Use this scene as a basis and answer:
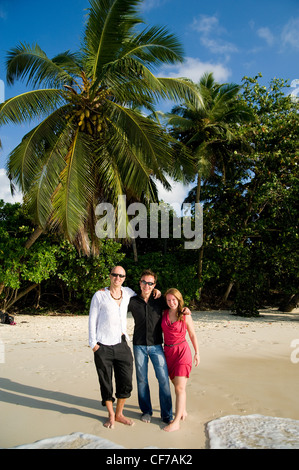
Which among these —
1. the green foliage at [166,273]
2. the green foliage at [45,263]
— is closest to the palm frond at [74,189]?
the green foliage at [45,263]

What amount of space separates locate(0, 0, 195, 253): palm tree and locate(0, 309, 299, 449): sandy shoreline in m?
3.42

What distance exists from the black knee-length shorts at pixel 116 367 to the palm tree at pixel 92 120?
570 centimetres

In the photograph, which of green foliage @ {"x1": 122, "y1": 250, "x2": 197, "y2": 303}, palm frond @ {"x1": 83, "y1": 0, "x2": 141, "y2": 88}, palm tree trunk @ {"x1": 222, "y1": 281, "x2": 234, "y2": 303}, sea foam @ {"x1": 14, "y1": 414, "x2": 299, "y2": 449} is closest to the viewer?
sea foam @ {"x1": 14, "y1": 414, "x2": 299, "y2": 449}

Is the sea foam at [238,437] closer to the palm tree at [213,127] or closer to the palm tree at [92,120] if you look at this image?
the palm tree at [92,120]

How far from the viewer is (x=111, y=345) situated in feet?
13.5

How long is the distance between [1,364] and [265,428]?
15.1 ft

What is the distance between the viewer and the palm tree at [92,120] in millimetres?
9812

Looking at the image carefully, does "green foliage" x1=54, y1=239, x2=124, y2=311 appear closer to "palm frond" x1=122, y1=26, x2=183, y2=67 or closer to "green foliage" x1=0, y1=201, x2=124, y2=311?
"green foliage" x1=0, y1=201, x2=124, y2=311

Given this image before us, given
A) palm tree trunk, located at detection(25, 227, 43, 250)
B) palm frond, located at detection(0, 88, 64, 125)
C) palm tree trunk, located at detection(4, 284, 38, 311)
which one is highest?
palm frond, located at detection(0, 88, 64, 125)

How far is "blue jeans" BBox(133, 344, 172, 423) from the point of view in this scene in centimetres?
412

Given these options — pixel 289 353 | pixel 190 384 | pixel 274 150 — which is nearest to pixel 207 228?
pixel 274 150

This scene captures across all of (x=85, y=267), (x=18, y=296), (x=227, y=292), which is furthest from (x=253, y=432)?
(x=227, y=292)

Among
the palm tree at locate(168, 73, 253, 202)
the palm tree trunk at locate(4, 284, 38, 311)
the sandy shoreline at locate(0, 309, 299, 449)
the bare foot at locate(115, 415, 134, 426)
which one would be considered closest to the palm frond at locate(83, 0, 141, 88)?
the palm tree at locate(168, 73, 253, 202)

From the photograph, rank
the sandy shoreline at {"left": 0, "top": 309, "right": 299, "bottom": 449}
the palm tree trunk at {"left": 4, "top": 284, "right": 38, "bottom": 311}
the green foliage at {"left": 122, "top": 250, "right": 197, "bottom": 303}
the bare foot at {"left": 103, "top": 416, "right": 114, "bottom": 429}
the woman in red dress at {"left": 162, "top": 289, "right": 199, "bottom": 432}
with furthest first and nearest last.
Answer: the green foliage at {"left": 122, "top": 250, "right": 197, "bottom": 303}, the palm tree trunk at {"left": 4, "top": 284, "right": 38, "bottom": 311}, the woman in red dress at {"left": 162, "top": 289, "right": 199, "bottom": 432}, the bare foot at {"left": 103, "top": 416, "right": 114, "bottom": 429}, the sandy shoreline at {"left": 0, "top": 309, "right": 299, "bottom": 449}
